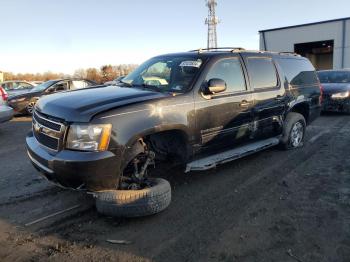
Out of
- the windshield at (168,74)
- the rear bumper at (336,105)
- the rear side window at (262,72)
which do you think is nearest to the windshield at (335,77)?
the rear bumper at (336,105)

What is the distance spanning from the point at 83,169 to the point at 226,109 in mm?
2365

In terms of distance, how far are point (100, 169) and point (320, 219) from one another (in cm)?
251

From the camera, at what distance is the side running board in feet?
15.2

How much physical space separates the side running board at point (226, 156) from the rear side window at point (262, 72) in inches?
38.4

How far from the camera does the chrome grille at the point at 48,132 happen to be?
3732mm

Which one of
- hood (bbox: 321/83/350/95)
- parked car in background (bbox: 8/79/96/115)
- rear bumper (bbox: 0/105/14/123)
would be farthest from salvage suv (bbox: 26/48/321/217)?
parked car in background (bbox: 8/79/96/115)

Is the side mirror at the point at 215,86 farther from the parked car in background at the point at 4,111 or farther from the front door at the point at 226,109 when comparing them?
the parked car in background at the point at 4,111

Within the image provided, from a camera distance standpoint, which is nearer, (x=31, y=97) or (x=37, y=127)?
(x=37, y=127)

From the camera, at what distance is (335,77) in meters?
13.0

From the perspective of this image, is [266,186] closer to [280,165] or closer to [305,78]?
[280,165]

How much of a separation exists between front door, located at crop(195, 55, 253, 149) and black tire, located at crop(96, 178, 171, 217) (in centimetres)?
118

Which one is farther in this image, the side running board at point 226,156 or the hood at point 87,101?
the side running board at point 226,156

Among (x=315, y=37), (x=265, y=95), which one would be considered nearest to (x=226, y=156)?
(x=265, y=95)

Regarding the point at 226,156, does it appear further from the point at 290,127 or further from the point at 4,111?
the point at 4,111
